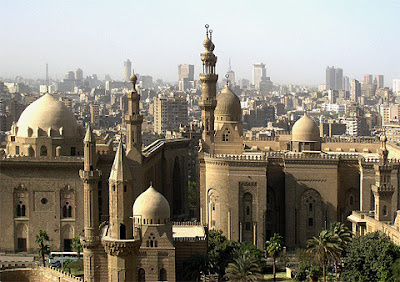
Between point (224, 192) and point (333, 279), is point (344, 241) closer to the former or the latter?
point (333, 279)

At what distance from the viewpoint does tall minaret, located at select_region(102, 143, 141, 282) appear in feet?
82.8

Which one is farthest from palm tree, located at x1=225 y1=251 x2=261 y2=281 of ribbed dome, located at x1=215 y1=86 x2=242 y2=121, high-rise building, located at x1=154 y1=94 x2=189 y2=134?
high-rise building, located at x1=154 y1=94 x2=189 y2=134

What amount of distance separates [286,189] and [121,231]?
52.8 feet

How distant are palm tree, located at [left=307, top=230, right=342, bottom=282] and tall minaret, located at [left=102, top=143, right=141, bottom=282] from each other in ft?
30.9

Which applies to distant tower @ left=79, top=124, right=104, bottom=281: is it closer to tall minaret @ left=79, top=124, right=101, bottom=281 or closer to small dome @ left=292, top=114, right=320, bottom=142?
tall minaret @ left=79, top=124, right=101, bottom=281

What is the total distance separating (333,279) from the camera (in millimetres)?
33875

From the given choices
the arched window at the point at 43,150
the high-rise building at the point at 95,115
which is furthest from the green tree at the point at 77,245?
the high-rise building at the point at 95,115

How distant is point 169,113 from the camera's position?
11631 centimetres

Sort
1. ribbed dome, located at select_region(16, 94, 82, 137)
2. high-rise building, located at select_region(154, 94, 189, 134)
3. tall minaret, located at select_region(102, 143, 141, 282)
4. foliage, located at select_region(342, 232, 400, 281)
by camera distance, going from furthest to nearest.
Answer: high-rise building, located at select_region(154, 94, 189, 134) → ribbed dome, located at select_region(16, 94, 82, 137) → foliage, located at select_region(342, 232, 400, 281) → tall minaret, located at select_region(102, 143, 141, 282)

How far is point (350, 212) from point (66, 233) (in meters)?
13.9

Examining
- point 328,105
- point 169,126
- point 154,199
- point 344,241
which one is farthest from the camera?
point 328,105

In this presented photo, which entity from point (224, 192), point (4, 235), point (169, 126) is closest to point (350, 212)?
point (224, 192)

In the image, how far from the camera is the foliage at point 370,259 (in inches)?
1232

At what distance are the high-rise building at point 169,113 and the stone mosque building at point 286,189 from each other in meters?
73.3
